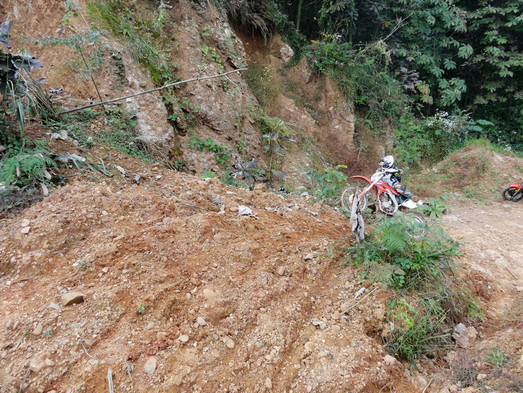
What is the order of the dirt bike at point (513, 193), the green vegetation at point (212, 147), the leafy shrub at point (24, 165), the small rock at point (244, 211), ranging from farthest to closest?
the dirt bike at point (513, 193)
the green vegetation at point (212, 147)
the small rock at point (244, 211)
the leafy shrub at point (24, 165)

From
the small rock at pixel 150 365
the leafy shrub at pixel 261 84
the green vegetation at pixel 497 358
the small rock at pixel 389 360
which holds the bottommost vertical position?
the small rock at pixel 389 360

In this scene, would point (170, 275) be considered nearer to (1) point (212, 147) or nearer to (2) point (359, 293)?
(2) point (359, 293)

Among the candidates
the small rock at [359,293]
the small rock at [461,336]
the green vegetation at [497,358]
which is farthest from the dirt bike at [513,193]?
the small rock at [359,293]

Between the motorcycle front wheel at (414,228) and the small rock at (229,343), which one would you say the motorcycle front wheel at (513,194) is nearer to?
the motorcycle front wheel at (414,228)

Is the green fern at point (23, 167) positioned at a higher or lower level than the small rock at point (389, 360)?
higher

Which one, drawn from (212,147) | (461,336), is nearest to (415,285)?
(461,336)

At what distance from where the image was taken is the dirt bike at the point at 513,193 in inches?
287

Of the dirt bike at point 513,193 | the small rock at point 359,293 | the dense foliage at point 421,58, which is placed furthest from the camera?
the dense foliage at point 421,58

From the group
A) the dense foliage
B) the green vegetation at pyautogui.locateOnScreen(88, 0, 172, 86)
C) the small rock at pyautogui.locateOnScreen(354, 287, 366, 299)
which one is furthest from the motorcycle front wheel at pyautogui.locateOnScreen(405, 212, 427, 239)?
the dense foliage

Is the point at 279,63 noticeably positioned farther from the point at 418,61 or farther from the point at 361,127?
the point at 418,61

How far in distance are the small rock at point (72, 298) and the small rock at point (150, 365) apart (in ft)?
1.97

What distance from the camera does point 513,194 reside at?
293 inches

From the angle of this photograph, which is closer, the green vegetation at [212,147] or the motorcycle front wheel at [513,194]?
the green vegetation at [212,147]

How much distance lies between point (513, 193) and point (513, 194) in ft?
0.16
